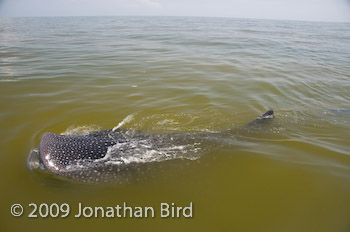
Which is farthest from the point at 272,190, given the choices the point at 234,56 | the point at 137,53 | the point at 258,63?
the point at 137,53

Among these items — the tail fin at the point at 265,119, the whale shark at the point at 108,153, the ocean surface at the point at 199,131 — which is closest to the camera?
the ocean surface at the point at 199,131

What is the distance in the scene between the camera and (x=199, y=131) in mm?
5746

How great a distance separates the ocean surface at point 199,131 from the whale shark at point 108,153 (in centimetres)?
16

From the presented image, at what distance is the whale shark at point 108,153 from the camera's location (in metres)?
3.94

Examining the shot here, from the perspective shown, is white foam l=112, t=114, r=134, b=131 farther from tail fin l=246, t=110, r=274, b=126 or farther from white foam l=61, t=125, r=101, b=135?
tail fin l=246, t=110, r=274, b=126

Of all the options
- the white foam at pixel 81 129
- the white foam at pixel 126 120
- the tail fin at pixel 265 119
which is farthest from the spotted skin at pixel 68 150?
the tail fin at pixel 265 119

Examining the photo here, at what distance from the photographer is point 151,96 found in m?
7.88

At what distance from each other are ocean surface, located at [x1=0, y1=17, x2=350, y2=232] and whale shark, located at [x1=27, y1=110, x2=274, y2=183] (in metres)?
0.16

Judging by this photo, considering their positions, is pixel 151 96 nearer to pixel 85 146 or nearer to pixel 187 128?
pixel 187 128

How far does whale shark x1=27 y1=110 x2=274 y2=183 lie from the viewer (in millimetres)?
3941

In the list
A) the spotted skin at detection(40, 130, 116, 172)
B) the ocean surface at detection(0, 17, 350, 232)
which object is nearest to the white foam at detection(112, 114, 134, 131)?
the ocean surface at detection(0, 17, 350, 232)

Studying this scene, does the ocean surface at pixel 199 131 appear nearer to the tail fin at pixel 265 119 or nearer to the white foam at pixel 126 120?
the white foam at pixel 126 120

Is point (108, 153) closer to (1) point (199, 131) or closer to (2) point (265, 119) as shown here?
(1) point (199, 131)

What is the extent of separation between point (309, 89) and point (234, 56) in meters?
6.49
